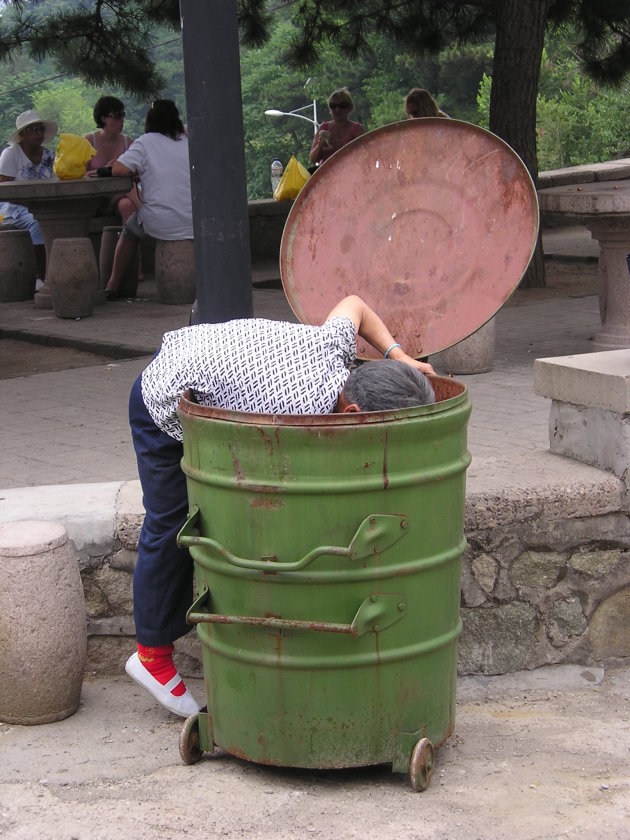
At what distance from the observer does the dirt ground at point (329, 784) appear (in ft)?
9.45

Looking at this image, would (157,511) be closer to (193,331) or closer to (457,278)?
(193,331)

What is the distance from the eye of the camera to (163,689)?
11.4ft

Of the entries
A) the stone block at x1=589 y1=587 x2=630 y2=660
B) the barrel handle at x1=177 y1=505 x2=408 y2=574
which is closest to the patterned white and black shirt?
the barrel handle at x1=177 y1=505 x2=408 y2=574

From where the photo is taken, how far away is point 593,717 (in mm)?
3559

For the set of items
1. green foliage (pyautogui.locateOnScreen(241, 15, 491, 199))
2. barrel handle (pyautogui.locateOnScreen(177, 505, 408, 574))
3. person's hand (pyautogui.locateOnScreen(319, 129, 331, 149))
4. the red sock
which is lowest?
the red sock

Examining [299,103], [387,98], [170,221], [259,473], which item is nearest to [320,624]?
[259,473]

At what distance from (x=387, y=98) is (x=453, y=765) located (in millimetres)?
57264

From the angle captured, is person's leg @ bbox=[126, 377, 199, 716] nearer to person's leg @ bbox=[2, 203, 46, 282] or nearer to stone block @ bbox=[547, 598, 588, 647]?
stone block @ bbox=[547, 598, 588, 647]

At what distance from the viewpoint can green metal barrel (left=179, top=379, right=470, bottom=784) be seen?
2830mm

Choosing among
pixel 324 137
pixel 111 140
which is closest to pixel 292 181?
pixel 324 137

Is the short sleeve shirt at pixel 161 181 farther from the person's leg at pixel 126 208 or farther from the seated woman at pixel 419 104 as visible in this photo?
Answer: the seated woman at pixel 419 104

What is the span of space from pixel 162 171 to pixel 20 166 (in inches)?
70.2

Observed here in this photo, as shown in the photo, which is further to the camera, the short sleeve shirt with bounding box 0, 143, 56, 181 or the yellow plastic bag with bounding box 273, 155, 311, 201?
the yellow plastic bag with bounding box 273, 155, 311, 201

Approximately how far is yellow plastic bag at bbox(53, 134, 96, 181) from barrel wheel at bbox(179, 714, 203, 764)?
7.06 m
